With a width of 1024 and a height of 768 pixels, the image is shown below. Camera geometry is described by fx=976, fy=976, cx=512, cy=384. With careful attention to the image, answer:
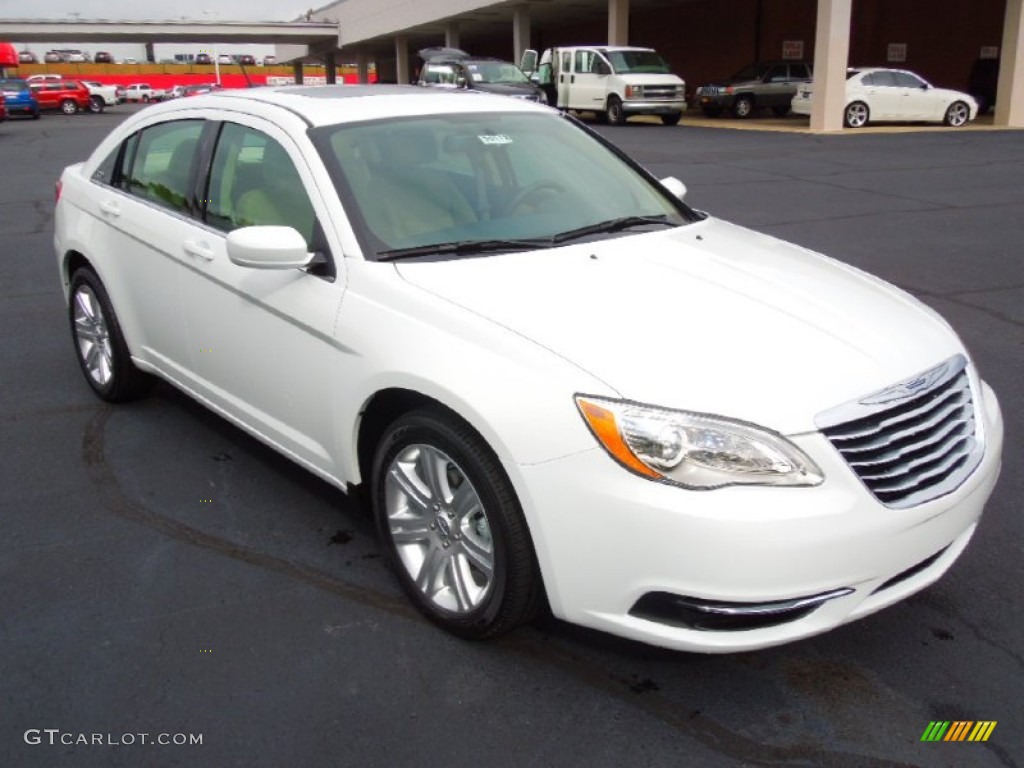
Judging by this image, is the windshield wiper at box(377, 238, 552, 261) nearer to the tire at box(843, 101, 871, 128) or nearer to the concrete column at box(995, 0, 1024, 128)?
the tire at box(843, 101, 871, 128)

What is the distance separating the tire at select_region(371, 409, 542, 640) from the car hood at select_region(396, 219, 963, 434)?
0.40 meters

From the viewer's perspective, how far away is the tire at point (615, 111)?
27.0 metres

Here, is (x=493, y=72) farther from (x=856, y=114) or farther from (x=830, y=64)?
(x=856, y=114)

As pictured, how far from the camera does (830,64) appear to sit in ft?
76.1

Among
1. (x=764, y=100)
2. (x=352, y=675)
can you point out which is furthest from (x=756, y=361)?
(x=764, y=100)

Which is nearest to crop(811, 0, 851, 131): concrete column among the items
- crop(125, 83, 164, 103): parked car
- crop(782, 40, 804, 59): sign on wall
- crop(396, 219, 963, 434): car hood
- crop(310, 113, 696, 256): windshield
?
crop(782, 40, 804, 59): sign on wall

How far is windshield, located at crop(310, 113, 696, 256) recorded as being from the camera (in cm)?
352

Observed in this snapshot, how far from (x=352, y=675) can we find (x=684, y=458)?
1217mm

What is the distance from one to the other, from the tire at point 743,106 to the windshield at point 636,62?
3.78 meters

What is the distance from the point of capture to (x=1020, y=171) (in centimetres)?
1506

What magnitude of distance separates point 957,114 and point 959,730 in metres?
25.6

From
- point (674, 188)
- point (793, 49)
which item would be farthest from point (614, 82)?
point (674, 188)

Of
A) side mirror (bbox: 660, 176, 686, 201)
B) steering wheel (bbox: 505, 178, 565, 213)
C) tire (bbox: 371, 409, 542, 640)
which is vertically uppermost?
steering wheel (bbox: 505, 178, 565, 213)

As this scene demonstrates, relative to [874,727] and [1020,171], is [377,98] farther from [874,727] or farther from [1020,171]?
[1020,171]
